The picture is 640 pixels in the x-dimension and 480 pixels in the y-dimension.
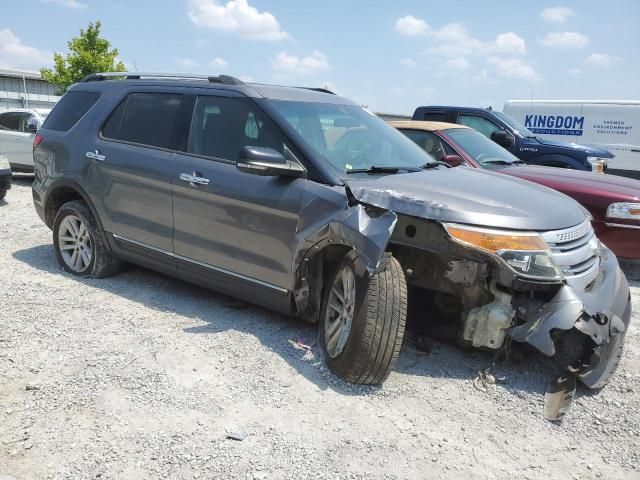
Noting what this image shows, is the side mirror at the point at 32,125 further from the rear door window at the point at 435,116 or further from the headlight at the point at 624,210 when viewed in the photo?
the headlight at the point at 624,210

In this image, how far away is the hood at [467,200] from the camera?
308 centimetres

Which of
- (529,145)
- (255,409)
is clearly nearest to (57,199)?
(255,409)

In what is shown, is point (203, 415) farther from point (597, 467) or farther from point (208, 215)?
point (597, 467)

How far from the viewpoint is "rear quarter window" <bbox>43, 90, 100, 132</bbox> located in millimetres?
5062

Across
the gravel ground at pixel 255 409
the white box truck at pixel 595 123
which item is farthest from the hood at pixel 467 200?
the white box truck at pixel 595 123

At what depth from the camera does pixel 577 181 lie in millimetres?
5922

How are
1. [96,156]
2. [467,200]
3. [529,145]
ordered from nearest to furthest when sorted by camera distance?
[467,200] < [96,156] < [529,145]

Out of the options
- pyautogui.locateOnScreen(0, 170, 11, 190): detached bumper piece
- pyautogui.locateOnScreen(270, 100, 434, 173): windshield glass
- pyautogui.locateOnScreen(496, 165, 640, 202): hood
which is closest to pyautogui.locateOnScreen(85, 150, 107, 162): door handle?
pyautogui.locateOnScreen(270, 100, 434, 173): windshield glass

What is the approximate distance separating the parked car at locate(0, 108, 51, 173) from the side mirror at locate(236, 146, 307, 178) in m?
9.42

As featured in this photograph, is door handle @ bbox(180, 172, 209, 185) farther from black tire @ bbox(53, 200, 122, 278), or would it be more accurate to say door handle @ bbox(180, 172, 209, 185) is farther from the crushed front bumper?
the crushed front bumper

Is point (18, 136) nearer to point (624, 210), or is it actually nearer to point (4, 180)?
point (4, 180)

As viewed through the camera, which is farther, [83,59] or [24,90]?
[24,90]

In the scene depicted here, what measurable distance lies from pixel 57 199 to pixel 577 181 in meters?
5.39

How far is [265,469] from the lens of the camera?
2.52 metres
